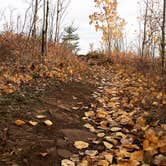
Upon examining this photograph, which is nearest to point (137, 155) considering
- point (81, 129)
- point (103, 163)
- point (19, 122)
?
point (103, 163)

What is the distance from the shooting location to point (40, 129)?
15.8 feet

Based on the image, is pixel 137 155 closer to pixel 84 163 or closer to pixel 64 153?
pixel 84 163

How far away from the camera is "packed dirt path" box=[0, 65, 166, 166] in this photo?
156 inches

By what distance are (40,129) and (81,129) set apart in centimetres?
63

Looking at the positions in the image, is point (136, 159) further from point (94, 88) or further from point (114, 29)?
point (114, 29)

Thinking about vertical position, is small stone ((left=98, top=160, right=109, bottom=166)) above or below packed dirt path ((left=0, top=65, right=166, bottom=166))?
below

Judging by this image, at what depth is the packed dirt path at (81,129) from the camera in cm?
396

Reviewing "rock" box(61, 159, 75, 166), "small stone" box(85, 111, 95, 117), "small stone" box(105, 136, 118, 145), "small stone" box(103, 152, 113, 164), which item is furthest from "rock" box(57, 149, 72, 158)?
"small stone" box(85, 111, 95, 117)

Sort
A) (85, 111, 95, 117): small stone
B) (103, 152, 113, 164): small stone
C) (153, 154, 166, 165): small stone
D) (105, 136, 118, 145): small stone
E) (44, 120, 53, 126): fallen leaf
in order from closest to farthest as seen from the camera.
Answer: (153, 154, 166, 165): small stone
(103, 152, 113, 164): small stone
(105, 136, 118, 145): small stone
(44, 120, 53, 126): fallen leaf
(85, 111, 95, 117): small stone

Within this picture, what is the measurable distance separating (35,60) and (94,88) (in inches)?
99.5

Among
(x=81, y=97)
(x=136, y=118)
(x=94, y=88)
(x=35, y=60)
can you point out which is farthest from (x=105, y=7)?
(x=136, y=118)

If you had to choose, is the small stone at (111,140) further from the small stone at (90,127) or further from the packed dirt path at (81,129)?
the small stone at (90,127)

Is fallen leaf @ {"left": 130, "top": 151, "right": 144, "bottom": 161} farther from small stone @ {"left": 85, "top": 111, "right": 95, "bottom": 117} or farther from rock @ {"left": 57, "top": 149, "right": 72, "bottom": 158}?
small stone @ {"left": 85, "top": 111, "right": 95, "bottom": 117}

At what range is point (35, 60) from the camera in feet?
32.9
